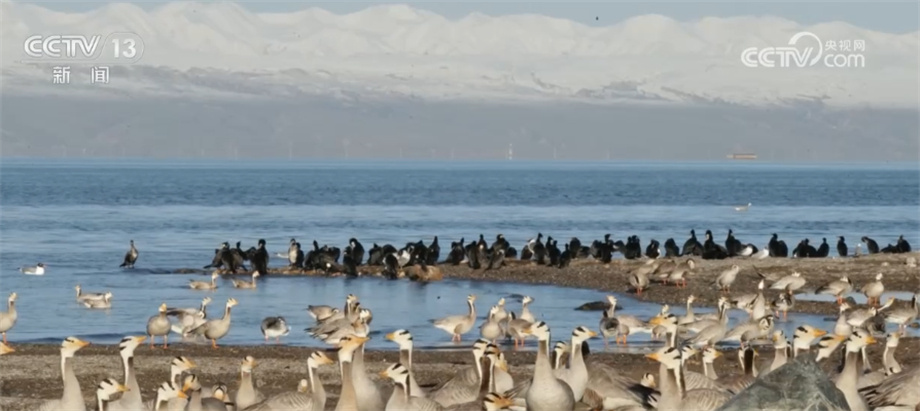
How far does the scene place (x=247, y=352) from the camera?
20.6 m

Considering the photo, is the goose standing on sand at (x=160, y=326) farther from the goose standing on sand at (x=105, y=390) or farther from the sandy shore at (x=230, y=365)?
the goose standing on sand at (x=105, y=390)

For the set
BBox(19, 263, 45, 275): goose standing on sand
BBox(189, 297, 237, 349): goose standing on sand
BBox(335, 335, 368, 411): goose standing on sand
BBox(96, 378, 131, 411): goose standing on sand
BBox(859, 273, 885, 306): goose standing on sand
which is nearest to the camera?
BBox(335, 335, 368, 411): goose standing on sand

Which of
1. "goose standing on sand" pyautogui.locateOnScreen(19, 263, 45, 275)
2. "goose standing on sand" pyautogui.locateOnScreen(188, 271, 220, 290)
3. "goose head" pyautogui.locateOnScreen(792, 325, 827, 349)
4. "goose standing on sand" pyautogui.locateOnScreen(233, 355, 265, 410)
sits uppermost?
"goose standing on sand" pyautogui.locateOnScreen(19, 263, 45, 275)

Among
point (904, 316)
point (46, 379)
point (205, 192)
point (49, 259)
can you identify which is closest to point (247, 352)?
point (46, 379)

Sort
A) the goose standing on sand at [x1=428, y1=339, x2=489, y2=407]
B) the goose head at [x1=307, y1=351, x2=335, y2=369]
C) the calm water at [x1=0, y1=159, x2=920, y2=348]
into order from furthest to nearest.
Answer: the calm water at [x1=0, y1=159, x2=920, y2=348], the goose standing on sand at [x1=428, y1=339, x2=489, y2=407], the goose head at [x1=307, y1=351, x2=335, y2=369]

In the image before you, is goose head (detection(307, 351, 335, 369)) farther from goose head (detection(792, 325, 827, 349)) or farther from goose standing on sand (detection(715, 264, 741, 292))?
goose standing on sand (detection(715, 264, 741, 292))

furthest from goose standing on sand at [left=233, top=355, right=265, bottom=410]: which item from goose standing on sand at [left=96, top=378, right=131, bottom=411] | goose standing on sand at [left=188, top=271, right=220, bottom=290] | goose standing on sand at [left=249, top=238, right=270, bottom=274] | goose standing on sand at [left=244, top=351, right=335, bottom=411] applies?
goose standing on sand at [left=249, top=238, right=270, bottom=274]

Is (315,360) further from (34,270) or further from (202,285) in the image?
(34,270)

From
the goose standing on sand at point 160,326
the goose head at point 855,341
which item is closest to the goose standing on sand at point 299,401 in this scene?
the goose head at point 855,341

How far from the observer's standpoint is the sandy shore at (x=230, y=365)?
16594mm

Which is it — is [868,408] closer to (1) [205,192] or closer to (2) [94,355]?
(2) [94,355]

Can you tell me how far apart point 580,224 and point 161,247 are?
22945 mm

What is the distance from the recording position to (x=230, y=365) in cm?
1889

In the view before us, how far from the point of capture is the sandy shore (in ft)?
54.4
